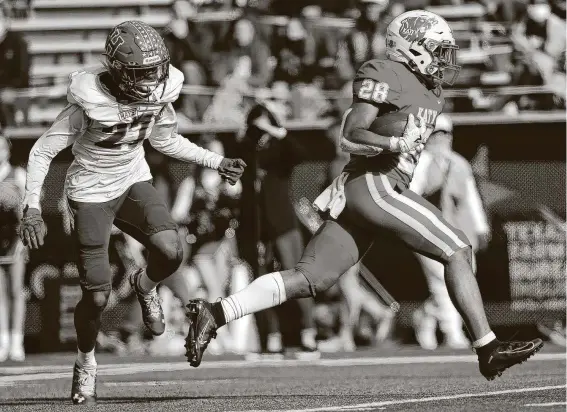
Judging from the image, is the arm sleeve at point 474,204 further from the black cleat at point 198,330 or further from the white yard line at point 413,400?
the black cleat at point 198,330

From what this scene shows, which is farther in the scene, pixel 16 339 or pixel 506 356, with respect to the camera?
pixel 16 339

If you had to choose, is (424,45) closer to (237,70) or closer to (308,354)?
(308,354)

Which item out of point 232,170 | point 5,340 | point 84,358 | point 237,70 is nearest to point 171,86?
point 232,170

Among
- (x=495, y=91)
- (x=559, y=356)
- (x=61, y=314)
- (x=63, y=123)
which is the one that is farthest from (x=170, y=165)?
(x=63, y=123)

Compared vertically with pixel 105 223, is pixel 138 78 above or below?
above

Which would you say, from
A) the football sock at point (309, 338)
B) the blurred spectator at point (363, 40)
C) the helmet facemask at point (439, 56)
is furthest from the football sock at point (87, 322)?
the blurred spectator at point (363, 40)

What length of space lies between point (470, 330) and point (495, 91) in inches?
206

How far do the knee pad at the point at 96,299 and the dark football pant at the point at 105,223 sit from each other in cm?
2

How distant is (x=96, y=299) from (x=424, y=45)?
6.52 feet

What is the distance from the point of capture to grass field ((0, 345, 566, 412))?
566cm

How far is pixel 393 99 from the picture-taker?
568 cm

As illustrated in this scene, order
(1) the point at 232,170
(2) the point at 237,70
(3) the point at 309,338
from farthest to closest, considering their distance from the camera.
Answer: (2) the point at 237,70, (3) the point at 309,338, (1) the point at 232,170

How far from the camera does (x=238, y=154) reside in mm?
9883

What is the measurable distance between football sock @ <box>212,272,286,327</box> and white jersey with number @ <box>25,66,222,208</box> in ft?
2.76
